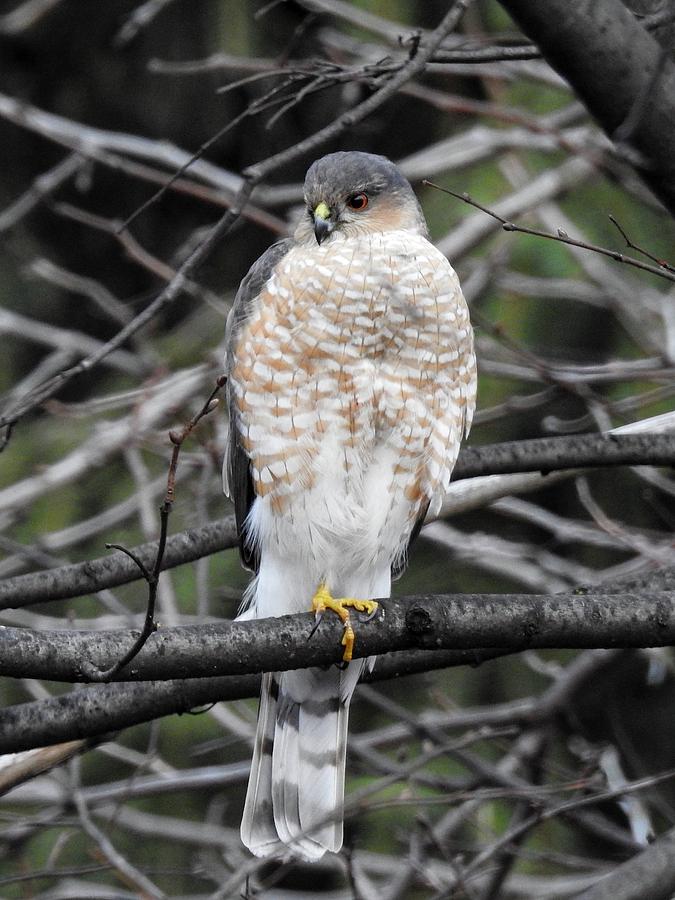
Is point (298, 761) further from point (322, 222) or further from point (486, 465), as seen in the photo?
point (322, 222)

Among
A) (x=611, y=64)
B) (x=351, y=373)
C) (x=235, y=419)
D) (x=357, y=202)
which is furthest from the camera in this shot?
(x=357, y=202)

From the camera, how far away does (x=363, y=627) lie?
270 cm

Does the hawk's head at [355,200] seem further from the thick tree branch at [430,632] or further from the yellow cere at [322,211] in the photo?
the thick tree branch at [430,632]

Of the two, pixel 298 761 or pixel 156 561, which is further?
pixel 298 761

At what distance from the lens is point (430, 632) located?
2.55 meters

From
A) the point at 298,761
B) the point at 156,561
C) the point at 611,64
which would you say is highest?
the point at 611,64

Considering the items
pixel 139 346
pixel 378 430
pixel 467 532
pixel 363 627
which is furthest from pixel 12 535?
pixel 363 627

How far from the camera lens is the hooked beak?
3.36 m

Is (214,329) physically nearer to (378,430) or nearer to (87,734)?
(378,430)

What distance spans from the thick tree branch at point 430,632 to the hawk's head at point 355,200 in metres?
1.19

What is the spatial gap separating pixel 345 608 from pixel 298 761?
704 millimetres

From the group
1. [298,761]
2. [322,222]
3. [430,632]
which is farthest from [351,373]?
[298,761]

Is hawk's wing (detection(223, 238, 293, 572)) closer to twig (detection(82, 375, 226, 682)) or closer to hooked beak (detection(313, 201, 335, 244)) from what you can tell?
hooked beak (detection(313, 201, 335, 244))

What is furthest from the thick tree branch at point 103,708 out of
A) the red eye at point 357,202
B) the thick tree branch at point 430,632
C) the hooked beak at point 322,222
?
the red eye at point 357,202
